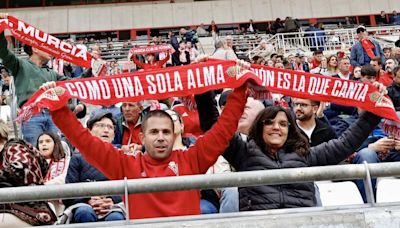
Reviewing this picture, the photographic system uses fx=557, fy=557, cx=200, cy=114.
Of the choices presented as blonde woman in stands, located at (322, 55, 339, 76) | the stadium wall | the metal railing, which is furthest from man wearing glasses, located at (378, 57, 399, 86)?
the stadium wall

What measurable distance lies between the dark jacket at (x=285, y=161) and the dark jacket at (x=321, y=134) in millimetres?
790

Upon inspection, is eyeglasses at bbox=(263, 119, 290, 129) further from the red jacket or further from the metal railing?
the metal railing

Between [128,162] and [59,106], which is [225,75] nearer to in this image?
[128,162]

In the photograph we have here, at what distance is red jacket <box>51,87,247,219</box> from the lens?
127 inches

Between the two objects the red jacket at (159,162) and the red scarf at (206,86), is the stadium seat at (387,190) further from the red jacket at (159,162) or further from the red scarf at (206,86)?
the red jacket at (159,162)

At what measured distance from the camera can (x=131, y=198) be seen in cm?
324

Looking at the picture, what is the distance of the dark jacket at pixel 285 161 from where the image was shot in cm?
343

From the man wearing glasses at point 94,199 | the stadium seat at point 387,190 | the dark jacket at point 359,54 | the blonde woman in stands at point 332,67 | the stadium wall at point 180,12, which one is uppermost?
the stadium wall at point 180,12

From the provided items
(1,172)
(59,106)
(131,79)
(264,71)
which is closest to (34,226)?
(1,172)

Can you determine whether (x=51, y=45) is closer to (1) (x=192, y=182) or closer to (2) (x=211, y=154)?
(2) (x=211, y=154)

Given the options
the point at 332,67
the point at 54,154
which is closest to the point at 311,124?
the point at 54,154

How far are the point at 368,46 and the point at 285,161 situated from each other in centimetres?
798

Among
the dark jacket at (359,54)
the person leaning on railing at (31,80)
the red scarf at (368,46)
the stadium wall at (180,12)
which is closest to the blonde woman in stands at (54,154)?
the person leaning on railing at (31,80)

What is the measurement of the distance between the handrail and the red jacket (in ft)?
1.94
